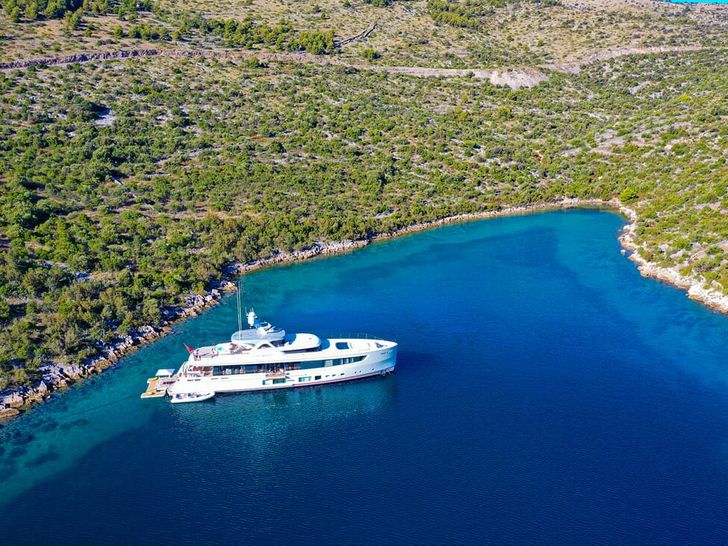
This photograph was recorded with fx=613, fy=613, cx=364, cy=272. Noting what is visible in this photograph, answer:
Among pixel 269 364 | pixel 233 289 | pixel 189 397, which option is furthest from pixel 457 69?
pixel 189 397

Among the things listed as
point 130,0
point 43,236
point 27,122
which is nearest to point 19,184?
point 43,236

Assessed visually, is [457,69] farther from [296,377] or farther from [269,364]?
[269,364]

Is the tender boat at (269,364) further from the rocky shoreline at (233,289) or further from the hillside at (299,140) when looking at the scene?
the hillside at (299,140)

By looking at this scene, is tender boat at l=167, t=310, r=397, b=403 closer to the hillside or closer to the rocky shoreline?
the rocky shoreline

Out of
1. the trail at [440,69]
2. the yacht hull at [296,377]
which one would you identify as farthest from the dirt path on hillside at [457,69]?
the yacht hull at [296,377]

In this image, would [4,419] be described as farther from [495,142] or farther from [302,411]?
[495,142]
